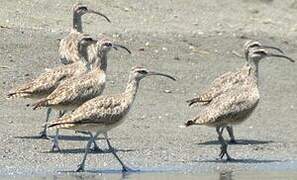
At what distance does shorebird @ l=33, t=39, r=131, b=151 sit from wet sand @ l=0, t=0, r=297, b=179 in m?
0.60

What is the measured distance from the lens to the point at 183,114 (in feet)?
72.9

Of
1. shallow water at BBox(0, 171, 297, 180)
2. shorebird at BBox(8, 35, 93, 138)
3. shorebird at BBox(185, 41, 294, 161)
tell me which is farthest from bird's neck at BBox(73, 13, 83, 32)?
shallow water at BBox(0, 171, 297, 180)

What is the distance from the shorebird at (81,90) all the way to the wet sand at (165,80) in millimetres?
596

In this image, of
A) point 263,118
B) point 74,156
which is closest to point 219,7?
point 263,118

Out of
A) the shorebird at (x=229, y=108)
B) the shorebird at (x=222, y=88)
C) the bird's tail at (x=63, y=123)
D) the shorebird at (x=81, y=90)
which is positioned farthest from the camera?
the shorebird at (x=222, y=88)

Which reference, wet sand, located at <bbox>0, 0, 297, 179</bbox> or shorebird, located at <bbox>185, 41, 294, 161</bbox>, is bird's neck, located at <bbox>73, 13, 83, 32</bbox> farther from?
shorebird, located at <bbox>185, 41, 294, 161</bbox>

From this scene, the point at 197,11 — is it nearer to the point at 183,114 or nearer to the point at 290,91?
the point at 290,91

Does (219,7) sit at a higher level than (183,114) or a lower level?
higher

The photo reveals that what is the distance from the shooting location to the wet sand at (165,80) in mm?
18547

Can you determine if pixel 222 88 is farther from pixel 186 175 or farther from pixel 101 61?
pixel 186 175

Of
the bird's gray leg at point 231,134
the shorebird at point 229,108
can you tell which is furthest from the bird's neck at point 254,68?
the bird's gray leg at point 231,134

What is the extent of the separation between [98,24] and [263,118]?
6788 millimetres

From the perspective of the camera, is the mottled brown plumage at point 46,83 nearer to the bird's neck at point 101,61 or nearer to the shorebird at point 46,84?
the shorebird at point 46,84

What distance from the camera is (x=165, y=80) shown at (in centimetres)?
2445
